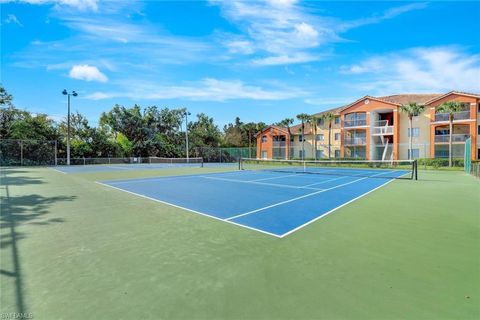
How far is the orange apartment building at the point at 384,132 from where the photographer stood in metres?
32.3

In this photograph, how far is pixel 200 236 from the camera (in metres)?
5.18

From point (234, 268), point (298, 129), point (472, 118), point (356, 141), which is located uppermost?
point (298, 129)

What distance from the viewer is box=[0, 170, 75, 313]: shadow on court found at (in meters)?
3.36

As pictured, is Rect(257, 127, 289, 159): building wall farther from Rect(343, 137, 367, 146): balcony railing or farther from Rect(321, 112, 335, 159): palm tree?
Rect(343, 137, 367, 146): balcony railing

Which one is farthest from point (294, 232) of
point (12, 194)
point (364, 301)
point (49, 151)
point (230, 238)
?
point (49, 151)

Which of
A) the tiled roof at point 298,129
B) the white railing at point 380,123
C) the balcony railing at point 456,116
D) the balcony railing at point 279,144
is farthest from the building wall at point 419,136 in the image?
the balcony railing at point 279,144

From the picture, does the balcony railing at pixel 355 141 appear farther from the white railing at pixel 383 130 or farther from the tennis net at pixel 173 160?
the tennis net at pixel 173 160

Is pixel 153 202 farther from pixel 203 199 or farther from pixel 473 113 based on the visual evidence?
pixel 473 113

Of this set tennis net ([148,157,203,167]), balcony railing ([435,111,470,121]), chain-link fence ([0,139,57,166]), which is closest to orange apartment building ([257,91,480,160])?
balcony railing ([435,111,470,121])

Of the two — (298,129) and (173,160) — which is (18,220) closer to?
(173,160)

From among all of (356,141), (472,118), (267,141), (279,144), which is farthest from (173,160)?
(472,118)

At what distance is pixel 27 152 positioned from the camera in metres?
31.2

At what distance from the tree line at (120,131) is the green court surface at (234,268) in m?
33.2

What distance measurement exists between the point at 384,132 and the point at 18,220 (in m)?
40.5
